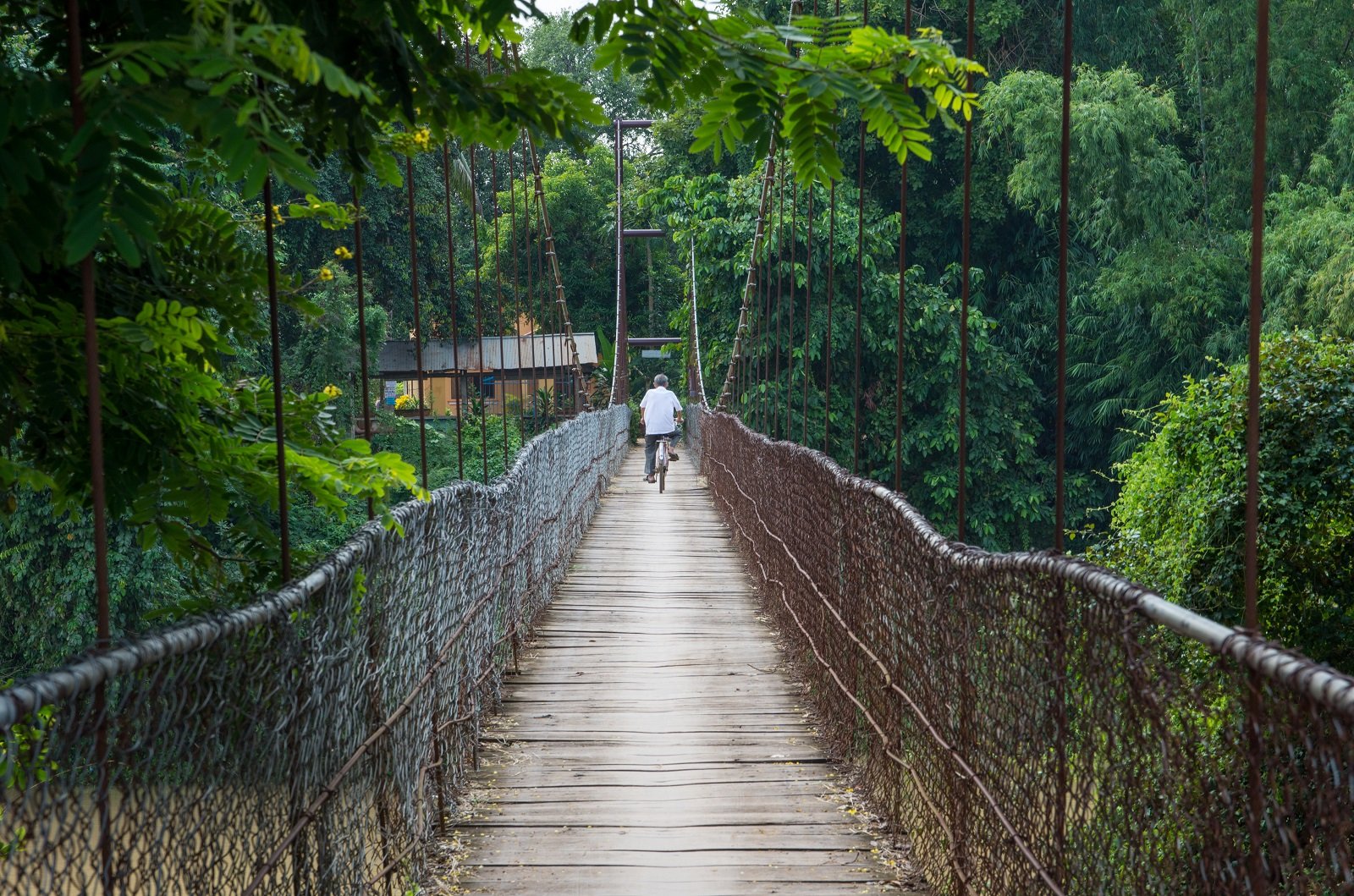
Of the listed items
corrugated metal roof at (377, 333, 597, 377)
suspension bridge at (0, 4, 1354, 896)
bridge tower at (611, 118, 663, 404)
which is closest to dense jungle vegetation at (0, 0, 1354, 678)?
suspension bridge at (0, 4, 1354, 896)

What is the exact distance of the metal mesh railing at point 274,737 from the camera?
53.5 inches

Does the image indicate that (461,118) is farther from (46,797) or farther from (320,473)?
(46,797)

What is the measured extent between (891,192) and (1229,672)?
72.2 feet

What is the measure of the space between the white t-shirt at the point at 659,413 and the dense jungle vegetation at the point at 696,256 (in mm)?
1611

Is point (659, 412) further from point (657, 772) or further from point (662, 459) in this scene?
point (657, 772)

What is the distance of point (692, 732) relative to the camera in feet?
15.3

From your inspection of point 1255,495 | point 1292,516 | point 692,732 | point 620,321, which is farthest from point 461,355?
point 1255,495

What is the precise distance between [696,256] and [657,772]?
48.4 feet

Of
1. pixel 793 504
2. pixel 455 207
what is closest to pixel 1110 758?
pixel 793 504

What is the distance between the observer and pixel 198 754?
174cm

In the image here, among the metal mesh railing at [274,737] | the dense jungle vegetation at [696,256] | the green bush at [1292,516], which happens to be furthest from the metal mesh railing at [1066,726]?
the green bush at [1292,516]

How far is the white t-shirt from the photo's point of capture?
13.4m

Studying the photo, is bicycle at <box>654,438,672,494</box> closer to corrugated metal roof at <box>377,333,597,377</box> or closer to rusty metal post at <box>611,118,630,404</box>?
rusty metal post at <box>611,118,630,404</box>

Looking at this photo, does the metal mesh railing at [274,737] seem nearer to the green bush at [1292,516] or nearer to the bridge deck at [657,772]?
the bridge deck at [657,772]
